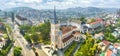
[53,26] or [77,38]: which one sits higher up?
[53,26]

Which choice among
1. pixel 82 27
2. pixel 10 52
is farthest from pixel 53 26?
pixel 82 27

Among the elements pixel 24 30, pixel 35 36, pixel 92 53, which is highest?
pixel 92 53

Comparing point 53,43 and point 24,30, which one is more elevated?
point 53,43

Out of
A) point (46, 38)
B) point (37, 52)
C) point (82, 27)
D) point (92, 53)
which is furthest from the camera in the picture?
point (82, 27)

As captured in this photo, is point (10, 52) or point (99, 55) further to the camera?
point (10, 52)

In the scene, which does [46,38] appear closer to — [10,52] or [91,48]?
[10,52]

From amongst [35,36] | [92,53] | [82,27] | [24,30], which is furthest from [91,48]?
[24,30]

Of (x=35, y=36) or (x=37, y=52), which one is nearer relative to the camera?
(x=37, y=52)

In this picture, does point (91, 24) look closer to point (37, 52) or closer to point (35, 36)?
point (35, 36)

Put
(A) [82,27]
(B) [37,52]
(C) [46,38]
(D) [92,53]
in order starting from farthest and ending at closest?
(A) [82,27]
(C) [46,38]
(B) [37,52]
(D) [92,53]
